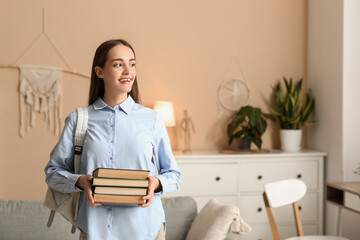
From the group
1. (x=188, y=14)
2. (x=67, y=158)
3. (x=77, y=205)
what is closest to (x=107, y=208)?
(x=77, y=205)

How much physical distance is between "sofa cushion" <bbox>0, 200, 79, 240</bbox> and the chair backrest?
1315 mm

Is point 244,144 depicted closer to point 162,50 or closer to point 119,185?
point 162,50

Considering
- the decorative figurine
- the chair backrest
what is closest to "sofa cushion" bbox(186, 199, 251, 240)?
the chair backrest

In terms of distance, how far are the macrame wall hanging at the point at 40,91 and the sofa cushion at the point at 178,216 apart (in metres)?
1.55

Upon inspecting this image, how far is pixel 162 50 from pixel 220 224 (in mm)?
2071

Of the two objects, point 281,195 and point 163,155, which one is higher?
point 163,155

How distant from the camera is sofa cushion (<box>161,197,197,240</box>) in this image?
311cm

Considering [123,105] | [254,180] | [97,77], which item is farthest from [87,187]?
[254,180]

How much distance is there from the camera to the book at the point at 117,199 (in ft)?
4.88

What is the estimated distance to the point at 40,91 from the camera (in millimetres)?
4203

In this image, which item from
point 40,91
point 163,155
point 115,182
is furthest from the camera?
point 40,91

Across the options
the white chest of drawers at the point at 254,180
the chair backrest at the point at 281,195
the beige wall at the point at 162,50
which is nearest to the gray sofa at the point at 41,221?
the chair backrest at the point at 281,195

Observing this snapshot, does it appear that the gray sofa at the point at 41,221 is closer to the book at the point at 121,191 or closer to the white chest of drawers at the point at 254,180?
the white chest of drawers at the point at 254,180

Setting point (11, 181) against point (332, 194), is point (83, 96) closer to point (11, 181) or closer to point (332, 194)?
point (11, 181)
